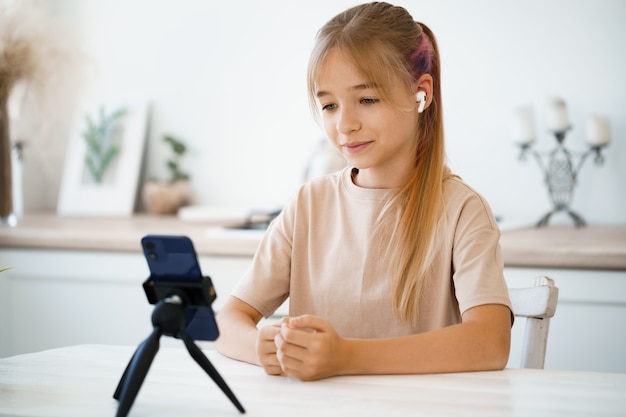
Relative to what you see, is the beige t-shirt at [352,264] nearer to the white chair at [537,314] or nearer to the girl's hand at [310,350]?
the white chair at [537,314]

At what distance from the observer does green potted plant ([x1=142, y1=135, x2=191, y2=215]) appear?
2639mm

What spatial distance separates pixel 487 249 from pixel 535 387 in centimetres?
30

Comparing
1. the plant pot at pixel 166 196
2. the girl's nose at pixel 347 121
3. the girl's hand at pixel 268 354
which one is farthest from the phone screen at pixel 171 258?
the plant pot at pixel 166 196

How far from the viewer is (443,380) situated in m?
0.97

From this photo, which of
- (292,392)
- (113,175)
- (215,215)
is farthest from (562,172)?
A: (292,392)

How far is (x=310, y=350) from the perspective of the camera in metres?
0.96

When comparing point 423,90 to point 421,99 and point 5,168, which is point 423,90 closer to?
point 421,99

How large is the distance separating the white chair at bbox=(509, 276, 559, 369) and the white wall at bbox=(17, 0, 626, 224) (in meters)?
1.19

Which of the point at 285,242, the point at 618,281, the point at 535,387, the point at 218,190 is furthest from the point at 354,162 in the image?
the point at 218,190

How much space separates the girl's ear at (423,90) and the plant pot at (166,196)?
150 centimetres

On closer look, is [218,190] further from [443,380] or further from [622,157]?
[443,380]

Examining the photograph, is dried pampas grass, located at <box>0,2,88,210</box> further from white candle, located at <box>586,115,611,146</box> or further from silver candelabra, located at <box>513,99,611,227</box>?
white candle, located at <box>586,115,611,146</box>

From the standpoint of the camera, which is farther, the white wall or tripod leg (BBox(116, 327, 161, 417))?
the white wall

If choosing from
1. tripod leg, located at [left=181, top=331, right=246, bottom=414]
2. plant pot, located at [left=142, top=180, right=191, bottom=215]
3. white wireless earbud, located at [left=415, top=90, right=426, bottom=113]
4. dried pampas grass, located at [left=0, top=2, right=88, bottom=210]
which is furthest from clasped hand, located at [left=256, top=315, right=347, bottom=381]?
dried pampas grass, located at [left=0, top=2, right=88, bottom=210]
